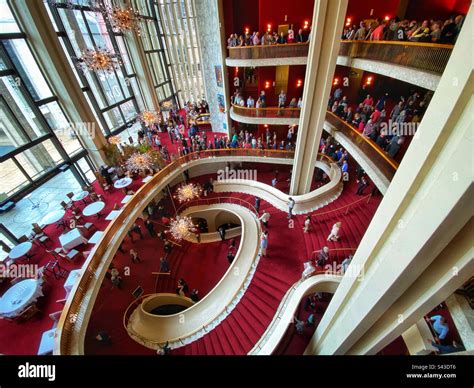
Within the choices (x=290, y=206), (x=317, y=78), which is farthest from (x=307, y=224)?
(x=317, y=78)

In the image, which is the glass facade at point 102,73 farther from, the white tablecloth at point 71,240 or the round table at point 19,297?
the round table at point 19,297

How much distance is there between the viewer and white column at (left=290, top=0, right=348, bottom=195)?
773 cm

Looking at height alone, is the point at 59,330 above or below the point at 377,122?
below

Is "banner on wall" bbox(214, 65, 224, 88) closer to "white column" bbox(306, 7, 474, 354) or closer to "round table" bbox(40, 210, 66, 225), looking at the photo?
"round table" bbox(40, 210, 66, 225)

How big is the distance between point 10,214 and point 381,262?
43.9 feet

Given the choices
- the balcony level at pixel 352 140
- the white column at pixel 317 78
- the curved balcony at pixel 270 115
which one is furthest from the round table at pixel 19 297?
the curved balcony at pixel 270 115

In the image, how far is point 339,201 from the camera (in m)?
→ 11.5

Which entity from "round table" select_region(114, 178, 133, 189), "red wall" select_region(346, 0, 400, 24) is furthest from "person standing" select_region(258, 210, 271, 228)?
"red wall" select_region(346, 0, 400, 24)

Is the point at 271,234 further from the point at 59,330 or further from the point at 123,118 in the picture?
the point at 123,118

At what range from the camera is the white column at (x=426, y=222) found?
2138mm

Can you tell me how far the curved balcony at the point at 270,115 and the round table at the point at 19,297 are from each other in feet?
42.8

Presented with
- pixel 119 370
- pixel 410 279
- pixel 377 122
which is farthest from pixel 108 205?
pixel 377 122

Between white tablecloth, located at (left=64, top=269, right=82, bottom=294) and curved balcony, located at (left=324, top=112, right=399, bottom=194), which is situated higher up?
curved balcony, located at (left=324, top=112, right=399, bottom=194)

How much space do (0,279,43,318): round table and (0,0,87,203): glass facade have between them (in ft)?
14.2
